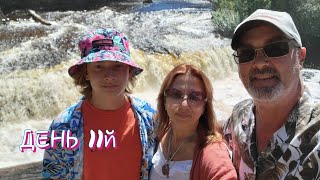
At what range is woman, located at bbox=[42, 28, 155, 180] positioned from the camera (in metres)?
2.14

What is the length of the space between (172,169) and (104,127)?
0.44 m

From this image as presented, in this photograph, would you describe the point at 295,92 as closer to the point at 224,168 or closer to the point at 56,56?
the point at 224,168

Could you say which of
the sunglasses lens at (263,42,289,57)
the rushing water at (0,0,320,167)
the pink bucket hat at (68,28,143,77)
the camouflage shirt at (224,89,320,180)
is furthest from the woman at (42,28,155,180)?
the rushing water at (0,0,320,167)

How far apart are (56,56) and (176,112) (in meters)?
7.70

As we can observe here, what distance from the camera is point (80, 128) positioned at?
2.17 m

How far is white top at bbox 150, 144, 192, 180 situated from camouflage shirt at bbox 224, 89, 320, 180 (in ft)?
0.78

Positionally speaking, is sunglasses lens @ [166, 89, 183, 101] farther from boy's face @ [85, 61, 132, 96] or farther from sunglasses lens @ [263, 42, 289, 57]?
sunglasses lens @ [263, 42, 289, 57]

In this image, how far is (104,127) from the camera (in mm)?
2191

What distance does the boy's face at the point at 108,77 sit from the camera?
2156mm

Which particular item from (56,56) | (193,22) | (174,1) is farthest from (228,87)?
(174,1)

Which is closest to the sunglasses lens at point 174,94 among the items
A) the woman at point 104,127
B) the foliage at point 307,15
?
the woman at point 104,127

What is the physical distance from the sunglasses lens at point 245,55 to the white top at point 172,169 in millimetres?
517

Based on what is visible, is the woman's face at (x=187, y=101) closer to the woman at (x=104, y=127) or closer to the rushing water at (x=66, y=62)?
the woman at (x=104, y=127)

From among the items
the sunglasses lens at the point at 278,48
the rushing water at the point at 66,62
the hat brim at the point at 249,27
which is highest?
the hat brim at the point at 249,27
